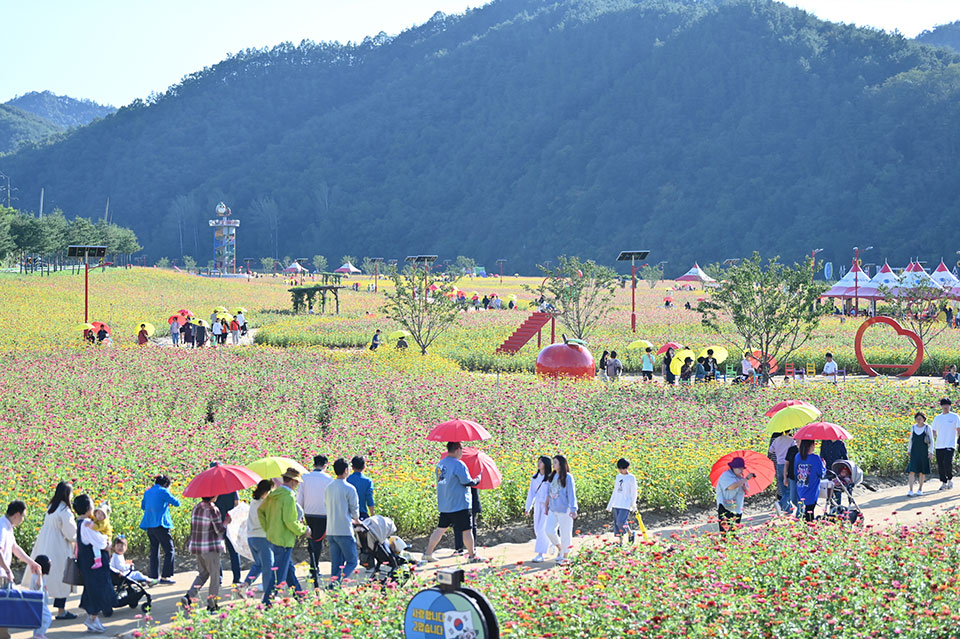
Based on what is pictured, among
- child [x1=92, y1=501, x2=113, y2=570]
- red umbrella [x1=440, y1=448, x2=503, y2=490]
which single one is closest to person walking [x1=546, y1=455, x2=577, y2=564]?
red umbrella [x1=440, y1=448, x2=503, y2=490]

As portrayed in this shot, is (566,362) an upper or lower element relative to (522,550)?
upper

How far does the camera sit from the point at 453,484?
34.8 ft

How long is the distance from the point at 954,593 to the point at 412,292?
2687 cm

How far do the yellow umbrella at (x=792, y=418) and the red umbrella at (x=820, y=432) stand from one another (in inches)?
17.9

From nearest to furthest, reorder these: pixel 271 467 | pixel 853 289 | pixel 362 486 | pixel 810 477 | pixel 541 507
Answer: pixel 362 486 → pixel 271 467 → pixel 541 507 → pixel 810 477 → pixel 853 289

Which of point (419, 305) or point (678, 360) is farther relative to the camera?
point (419, 305)

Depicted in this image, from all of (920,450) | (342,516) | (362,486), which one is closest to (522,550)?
(362,486)

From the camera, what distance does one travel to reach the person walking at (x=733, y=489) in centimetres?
1120

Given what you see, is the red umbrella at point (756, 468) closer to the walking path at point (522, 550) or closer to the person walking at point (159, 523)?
the walking path at point (522, 550)

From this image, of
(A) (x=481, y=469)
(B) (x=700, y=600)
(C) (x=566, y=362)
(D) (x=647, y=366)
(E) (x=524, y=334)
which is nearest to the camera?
(B) (x=700, y=600)

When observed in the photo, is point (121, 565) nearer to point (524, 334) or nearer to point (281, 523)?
point (281, 523)

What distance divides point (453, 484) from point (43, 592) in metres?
4.27

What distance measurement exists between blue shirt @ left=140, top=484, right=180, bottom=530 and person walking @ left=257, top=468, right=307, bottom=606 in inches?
54.3

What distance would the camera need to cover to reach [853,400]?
20469mm
